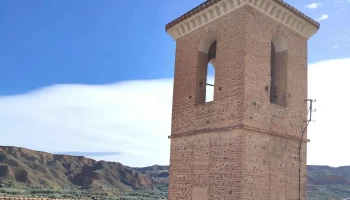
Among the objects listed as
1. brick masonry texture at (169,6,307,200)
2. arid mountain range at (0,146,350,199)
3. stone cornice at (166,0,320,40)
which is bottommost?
arid mountain range at (0,146,350,199)

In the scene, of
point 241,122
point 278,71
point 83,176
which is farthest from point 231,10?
point 83,176

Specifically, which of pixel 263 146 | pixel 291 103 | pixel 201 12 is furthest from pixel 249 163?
pixel 201 12

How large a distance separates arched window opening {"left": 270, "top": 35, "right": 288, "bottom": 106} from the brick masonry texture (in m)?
0.06

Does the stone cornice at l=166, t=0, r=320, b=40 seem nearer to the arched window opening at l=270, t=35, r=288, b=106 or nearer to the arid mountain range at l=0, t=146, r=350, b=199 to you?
the arched window opening at l=270, t=35, r=288, b=106

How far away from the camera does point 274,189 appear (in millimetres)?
9547

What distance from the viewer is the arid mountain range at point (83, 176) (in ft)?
150

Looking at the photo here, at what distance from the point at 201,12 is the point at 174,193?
15.9ft

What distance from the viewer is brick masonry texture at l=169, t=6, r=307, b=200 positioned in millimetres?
9188

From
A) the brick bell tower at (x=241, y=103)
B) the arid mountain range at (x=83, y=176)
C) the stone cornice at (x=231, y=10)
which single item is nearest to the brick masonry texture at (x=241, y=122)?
the brick bell tower at (x=241, y=103)

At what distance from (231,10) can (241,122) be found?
2855 millimetres

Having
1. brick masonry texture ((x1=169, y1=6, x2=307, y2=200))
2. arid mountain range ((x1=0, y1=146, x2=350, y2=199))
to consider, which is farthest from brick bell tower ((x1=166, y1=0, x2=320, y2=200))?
arid mountain range ((x1=0, y1=146, x2=350, y2=199))

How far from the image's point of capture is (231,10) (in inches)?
392

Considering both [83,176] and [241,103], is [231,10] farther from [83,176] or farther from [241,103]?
[83,176]

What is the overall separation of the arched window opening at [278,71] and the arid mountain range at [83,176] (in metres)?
32.9
